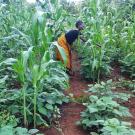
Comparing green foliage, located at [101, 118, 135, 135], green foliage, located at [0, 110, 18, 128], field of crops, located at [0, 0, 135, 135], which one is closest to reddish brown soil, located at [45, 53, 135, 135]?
field of crops, located at [0, 0, 135, 135]

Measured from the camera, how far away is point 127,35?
6.67m

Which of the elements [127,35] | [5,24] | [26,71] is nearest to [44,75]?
[26,71]

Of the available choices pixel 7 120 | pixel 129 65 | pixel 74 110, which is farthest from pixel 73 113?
pixel 129 65

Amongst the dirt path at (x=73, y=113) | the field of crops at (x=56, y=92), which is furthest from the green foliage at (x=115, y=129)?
the dirt path at (x=73, y=113)

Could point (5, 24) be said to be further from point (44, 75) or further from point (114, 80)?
point (44, 75)

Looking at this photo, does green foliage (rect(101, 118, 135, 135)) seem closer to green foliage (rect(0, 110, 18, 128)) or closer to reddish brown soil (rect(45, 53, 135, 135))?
reddish brown soil (rect(45, 53, 135, 135))

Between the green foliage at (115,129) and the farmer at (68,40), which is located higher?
the farmer at (68,40)

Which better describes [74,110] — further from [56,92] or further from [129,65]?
[129,65]

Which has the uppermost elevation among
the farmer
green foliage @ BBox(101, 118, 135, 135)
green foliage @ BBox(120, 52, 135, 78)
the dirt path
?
the farmer

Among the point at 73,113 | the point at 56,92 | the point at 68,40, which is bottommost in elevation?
the point at 73,113

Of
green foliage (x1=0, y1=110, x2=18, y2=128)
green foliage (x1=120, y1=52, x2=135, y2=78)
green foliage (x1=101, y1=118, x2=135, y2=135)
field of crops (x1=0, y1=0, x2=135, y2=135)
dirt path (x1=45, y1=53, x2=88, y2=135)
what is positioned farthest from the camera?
green foliage (x1=120, y1=52, x2=135, y2=78)

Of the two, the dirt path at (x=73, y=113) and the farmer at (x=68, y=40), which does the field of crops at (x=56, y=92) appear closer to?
the dirt path at (x=73, y=113)

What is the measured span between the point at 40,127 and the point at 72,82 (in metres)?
1.97

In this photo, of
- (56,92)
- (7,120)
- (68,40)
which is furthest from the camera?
(68,40)
